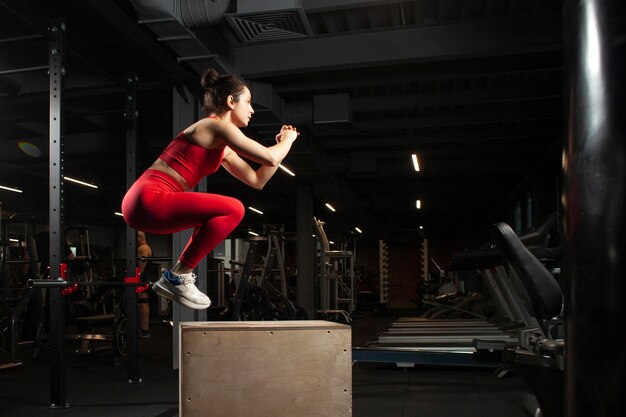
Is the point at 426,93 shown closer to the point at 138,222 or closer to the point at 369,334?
the point at 369,334

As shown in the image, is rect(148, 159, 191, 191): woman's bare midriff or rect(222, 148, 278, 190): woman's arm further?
rect(222, 148, 278, 190): woman's arm

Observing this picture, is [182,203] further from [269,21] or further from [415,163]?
[415,163]

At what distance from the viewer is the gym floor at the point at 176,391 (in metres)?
4.33

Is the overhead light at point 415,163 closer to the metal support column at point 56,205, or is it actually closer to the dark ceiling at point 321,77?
the dark ceiling at point 321,77

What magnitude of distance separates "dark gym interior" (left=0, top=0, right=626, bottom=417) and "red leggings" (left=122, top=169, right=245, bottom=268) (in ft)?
1.13

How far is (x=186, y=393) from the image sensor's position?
1.97 metres

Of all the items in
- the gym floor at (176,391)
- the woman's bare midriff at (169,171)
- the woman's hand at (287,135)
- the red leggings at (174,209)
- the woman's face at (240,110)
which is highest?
the woman's face at (240,110)

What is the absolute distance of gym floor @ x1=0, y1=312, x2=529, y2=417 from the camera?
433cm

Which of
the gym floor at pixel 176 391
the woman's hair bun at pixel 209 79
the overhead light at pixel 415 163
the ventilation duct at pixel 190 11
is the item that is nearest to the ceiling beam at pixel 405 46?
the ventilation duct at pixel 190 11

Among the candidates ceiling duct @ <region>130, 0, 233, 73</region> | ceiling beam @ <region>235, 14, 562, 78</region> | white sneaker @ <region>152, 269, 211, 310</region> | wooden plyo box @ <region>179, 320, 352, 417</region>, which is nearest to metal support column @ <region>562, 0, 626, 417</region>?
wooden plyo box @ <region>179, 320, 352, 417</region>

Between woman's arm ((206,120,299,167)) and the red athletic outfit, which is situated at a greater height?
woman's arm ((206,120,299,167))

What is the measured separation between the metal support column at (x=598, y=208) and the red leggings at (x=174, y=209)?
1.01m

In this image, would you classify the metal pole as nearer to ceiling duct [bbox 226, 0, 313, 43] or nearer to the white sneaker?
ceiling duct [bbox 226, 0, 313, 43]

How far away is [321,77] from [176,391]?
3578mm
